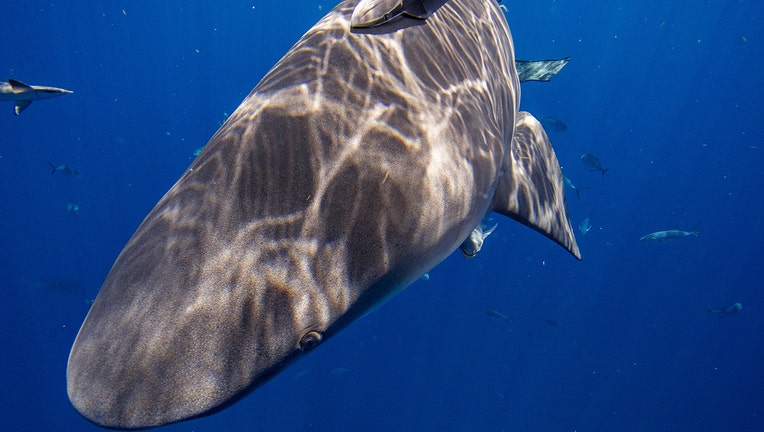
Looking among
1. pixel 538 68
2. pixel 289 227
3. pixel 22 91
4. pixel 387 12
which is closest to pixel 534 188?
pixel 538 68

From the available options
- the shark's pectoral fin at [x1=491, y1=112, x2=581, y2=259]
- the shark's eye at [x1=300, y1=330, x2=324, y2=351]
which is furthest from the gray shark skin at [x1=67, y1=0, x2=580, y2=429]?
the shark's pectoral fin at [x1=491, y1=112, x2=581, y2=259]

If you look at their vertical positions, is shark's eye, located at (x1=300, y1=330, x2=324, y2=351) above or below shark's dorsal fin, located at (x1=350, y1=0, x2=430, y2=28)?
below

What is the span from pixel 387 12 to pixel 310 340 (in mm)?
1045

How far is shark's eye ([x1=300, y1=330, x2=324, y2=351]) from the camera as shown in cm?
168

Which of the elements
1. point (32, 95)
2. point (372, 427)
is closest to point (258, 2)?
point (372, 427)

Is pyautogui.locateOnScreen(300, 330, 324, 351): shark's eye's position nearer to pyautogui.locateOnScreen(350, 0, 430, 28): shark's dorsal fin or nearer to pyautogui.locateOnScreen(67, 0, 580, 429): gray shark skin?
pyautogui.locateOnScreen(67, 0, 580, 429): gray shark skin

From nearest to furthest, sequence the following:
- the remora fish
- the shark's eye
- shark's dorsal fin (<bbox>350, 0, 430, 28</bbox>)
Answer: shark's dorsal fin (<bbox>350, 0, 430, 28</bbox>)
the shark's eye
the remora fish

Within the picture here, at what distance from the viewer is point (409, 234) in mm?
1903

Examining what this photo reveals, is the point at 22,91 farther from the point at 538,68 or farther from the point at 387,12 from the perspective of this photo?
the point at 387,12

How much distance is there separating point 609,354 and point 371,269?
3983 centimetres

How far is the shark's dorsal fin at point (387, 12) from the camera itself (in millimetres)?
1337

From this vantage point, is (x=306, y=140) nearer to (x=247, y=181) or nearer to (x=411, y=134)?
(x=247, y=181)

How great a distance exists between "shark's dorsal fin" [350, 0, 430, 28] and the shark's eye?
3.20ft

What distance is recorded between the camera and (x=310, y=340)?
66.2 inches
